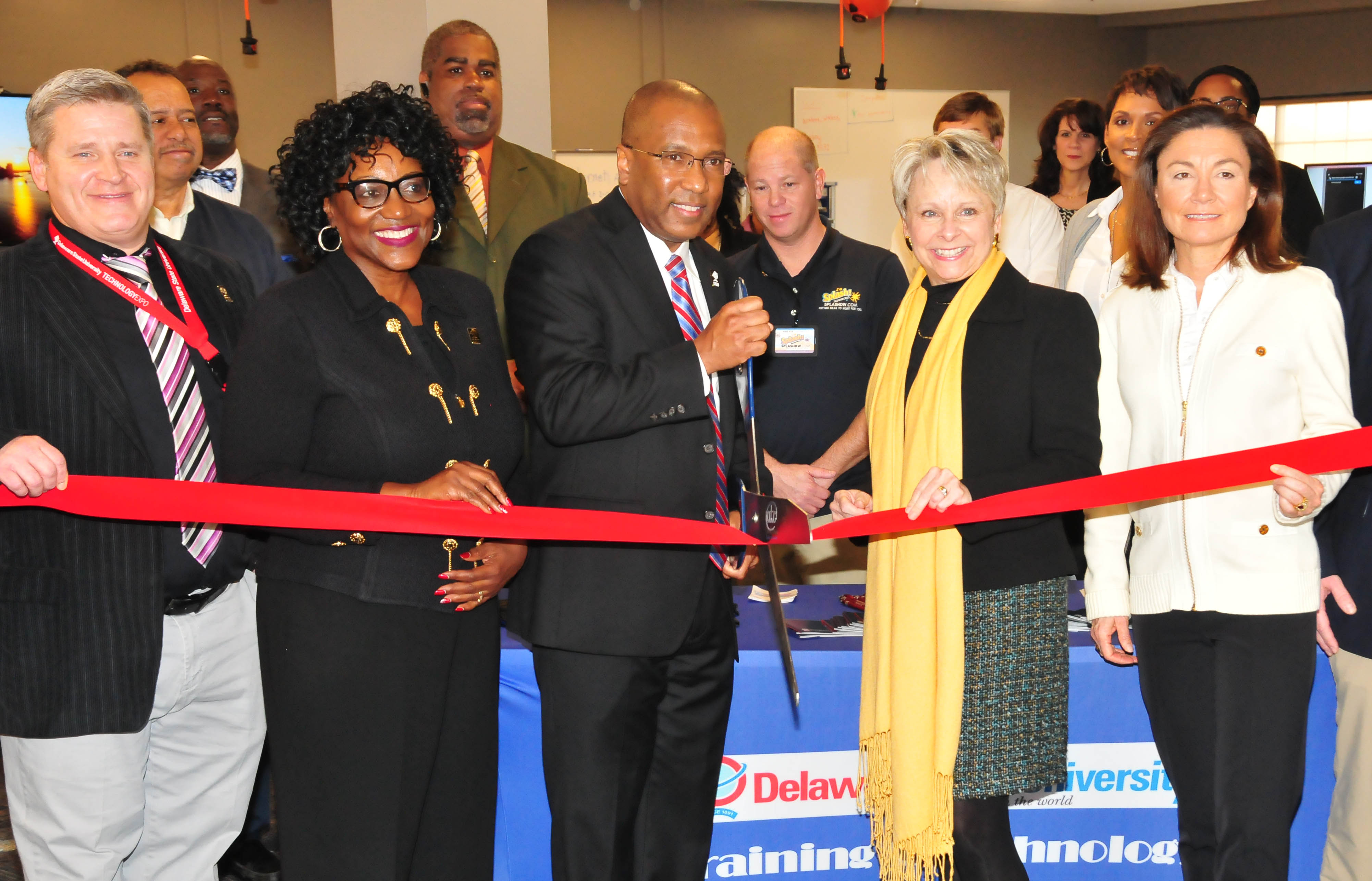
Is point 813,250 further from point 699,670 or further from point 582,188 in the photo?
point 699,670

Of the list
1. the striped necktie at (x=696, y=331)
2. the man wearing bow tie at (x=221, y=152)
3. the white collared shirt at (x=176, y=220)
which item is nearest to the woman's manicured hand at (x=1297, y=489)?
the striped necktie at (x=696, y=331)

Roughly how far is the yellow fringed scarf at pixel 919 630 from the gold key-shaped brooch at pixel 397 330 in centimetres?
109

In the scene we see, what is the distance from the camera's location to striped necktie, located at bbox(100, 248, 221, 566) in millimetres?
2230

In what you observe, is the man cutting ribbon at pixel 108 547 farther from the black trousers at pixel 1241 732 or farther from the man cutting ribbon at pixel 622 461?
the black trousers at pixel 1241 732

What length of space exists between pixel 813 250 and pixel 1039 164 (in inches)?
79.6

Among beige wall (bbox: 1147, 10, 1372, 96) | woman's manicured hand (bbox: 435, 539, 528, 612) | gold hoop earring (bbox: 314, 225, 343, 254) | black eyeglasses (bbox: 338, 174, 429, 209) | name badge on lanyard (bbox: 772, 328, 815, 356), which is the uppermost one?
beige wall (bbox: 1147, 10, 1372, 96)

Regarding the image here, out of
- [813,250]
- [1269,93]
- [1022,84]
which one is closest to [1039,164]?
[813,250]

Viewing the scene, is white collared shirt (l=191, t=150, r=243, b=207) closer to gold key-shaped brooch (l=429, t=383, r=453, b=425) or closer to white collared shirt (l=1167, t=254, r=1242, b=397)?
gold key-shaped brooch (l=429, t=383, r=453, b=425)

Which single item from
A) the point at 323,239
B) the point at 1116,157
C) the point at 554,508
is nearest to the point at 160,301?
the point at 323,239

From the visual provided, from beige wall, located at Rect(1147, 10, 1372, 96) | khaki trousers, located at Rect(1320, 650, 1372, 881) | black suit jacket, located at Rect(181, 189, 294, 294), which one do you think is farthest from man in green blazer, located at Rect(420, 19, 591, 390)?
beige wall, located at Rect(1147, 10, 1372, 96)

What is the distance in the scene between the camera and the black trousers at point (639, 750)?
2.26m

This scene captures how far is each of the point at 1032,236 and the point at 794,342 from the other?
48.0 inches

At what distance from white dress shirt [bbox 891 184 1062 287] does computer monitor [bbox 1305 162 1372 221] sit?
4831mm

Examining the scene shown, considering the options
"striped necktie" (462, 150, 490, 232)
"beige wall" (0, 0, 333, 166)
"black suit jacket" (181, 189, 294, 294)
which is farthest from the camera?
"beige wall" (0, 0, 333, 166)
